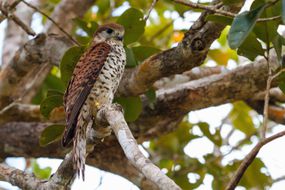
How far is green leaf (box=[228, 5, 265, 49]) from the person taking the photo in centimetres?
262

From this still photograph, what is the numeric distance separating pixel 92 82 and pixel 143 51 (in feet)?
1.43

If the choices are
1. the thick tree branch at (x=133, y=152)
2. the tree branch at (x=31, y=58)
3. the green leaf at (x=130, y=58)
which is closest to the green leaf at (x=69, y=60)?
the green leaf at (x=130, y=58)

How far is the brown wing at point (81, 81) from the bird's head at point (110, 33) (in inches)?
4.0

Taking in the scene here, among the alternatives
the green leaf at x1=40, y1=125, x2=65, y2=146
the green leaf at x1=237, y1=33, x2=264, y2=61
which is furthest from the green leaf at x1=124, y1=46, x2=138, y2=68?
the green leaf at x1=237, y1=33, x2=264, y2=61

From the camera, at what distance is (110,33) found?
4.73 meters

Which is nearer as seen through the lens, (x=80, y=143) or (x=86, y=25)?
(x=80, y=143)

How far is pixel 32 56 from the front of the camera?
483 cm

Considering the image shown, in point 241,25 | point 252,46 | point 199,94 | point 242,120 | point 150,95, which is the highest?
point 241,25

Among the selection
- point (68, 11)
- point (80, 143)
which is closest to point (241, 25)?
point (80, 143)

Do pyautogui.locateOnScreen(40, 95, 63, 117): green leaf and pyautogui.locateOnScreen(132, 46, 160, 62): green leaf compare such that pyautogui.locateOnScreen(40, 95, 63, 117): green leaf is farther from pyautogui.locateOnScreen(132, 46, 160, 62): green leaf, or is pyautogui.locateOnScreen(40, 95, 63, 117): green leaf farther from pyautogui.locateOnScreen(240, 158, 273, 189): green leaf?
pyautogui.locateOnScreen(240, 158, 273, 189): green leaf

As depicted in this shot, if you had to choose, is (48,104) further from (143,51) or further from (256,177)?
(256,177)

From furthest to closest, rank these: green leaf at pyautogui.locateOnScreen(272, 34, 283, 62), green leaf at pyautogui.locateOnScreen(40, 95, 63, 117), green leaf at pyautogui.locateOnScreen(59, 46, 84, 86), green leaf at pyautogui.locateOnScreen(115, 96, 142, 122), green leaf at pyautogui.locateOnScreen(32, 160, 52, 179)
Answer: green leaf at pyautogui.locateOnScreen(32, 160, 52, 179) < green leaf at pyautogui.locateOnScreen(115, 96, 142, 122) < green leaf at pyautogui.locateOnScreen(59, 46, 84, 86) < green leaf at pyautogui.locateOnScreen(40, 95, 63, 117) < green leaf at pyautogui.locateOnScreen(272, 34, 283, 62)

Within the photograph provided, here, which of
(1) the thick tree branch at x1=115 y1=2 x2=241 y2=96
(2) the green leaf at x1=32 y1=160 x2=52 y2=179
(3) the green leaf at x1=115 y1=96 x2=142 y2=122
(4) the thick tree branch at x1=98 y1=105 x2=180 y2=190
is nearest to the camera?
(4) the thick tree branch at x1=98 y1=105 x2=180 y2=190

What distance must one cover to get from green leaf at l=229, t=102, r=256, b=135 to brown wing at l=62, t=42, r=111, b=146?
182 cm
